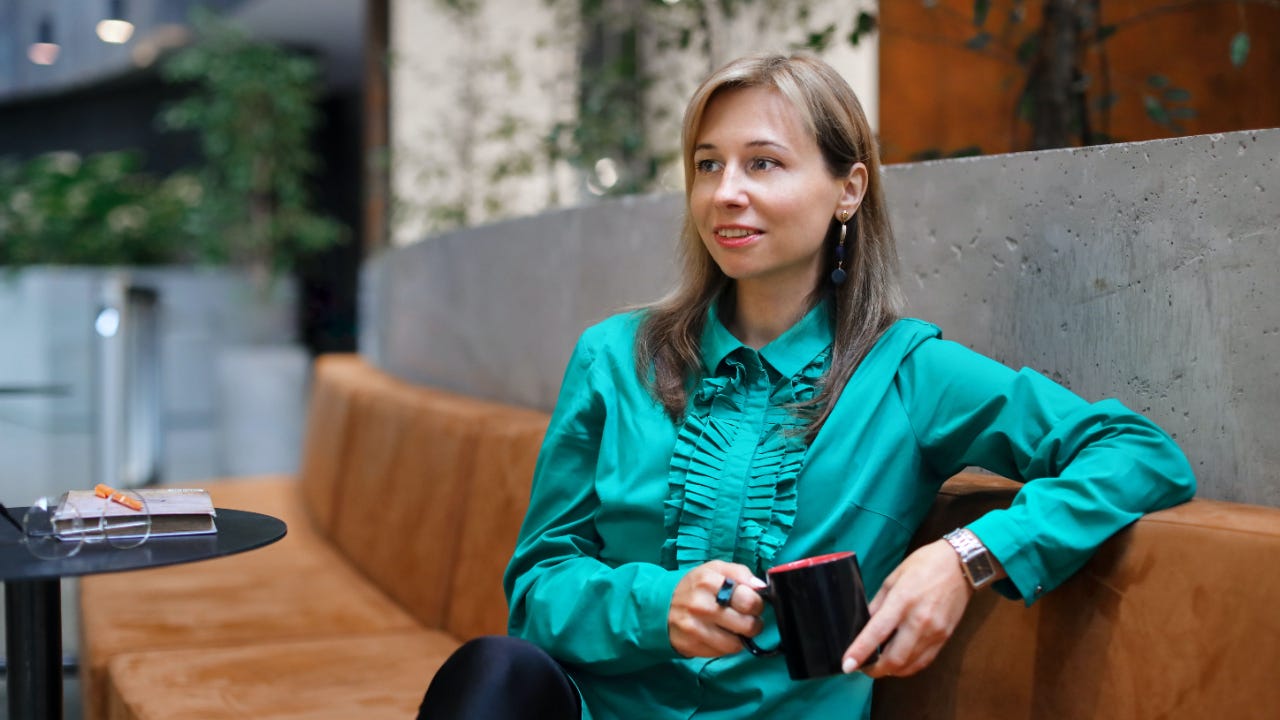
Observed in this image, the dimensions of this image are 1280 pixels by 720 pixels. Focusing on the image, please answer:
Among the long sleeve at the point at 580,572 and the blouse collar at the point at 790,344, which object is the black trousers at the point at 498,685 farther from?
the blouse collar at the point at 790,344

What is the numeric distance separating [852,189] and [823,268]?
0.37 feet

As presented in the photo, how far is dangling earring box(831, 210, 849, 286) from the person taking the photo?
1.43 m

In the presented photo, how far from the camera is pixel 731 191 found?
53.7 inches

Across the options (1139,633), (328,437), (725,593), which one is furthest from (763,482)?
(328,437)

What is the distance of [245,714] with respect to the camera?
187 centimetres

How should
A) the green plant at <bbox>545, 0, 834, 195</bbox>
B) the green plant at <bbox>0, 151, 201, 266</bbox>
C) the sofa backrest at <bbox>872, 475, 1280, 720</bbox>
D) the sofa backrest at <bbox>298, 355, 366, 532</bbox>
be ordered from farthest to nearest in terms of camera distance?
the green plant at <bbox>0, 151, 201, 266</bbox> → the sofa backrest at <bbox>298, 355, 366, 532</bbox> → the green plant at <bbox>545, 0, 834, 195</bbox> → the sofa backrest at <bbox>872, 475, 1280, 720</bbox>

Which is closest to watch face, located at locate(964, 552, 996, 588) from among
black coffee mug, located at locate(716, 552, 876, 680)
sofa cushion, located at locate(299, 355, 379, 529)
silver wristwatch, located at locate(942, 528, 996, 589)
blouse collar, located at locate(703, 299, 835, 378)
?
silver wristwatch, located at locate(942, 528, 996, 589)

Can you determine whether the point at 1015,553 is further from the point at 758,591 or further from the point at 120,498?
the point at 120,498

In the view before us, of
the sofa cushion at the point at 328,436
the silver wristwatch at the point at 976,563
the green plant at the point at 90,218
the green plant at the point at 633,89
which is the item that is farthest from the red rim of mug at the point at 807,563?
the green plant at the point at 90,218

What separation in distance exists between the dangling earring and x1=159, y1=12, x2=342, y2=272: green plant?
22.7ft

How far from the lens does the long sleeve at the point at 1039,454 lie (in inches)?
45.6

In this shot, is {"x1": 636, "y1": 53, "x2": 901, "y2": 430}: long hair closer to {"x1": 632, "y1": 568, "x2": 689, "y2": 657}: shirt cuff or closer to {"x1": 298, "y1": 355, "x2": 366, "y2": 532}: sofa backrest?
{"x1": 632, "y1": 568, "x2": 689, "y2": 657}: shirt cuff

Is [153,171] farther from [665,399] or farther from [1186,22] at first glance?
[665,399]

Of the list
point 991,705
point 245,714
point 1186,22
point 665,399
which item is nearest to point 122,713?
point 245,714
